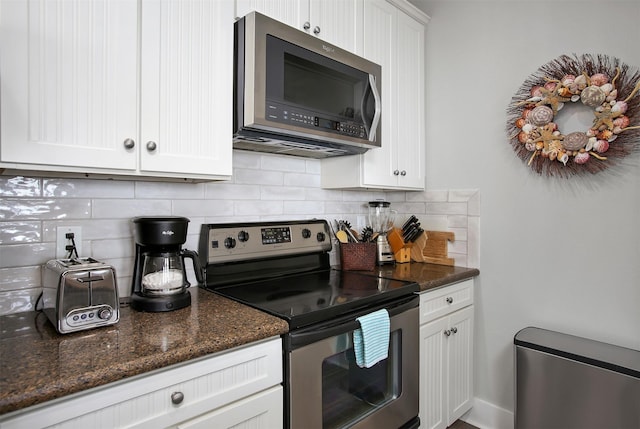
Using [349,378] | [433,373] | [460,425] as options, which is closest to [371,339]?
[349,378]

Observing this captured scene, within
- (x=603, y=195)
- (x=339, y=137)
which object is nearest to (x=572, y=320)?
(x=603, y=195)

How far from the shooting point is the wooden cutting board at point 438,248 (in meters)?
Result: 2.29

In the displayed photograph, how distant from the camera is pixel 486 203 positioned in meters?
2.14

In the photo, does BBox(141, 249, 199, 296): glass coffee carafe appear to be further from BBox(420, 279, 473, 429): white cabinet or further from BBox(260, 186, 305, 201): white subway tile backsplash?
BBox(420, 279, 473, 429): white cabinet

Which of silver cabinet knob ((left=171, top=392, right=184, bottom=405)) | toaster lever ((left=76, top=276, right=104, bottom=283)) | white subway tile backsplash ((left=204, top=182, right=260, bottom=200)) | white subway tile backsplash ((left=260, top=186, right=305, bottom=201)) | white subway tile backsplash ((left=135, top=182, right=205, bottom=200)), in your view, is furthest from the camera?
white subway tile backsplash ((left=260, top=186, right=305, bottom=201))

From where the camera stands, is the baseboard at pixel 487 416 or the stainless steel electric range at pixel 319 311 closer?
the stainless steel electric range at pixel 319 311

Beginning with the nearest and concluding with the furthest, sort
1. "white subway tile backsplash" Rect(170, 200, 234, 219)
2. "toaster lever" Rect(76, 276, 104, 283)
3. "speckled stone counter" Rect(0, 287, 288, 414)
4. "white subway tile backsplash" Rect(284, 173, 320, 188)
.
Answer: "speckled stone counter" Rect(0, 287, 288, 414) < "toaster lever" Rect(76, 276, 104, 283) < "white subway tile backsplash" Rect(170, 200, 234, 219) < "white subway tile backsplash" Rect(284, 173, 320, 188)

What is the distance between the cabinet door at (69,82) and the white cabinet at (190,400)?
2.09ft

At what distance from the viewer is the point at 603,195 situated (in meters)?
1.74

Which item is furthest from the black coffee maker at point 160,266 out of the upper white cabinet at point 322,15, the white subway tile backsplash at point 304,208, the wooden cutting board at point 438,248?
the wooden cutting board at point 438,248

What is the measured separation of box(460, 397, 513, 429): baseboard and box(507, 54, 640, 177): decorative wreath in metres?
1.31

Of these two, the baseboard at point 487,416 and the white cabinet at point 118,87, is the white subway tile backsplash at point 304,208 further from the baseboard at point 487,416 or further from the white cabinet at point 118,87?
the baseboard at point 487,416

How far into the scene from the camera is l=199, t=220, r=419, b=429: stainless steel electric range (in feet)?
3.98

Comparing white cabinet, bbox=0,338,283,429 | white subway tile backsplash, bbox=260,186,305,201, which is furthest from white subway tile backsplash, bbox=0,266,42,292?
white subway tile backsplash, bbox=260,186,305,201
